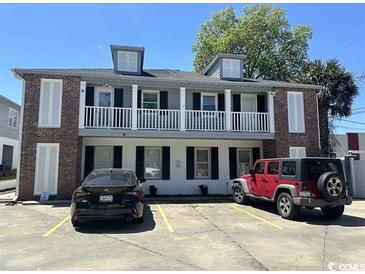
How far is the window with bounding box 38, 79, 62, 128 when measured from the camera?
14.2m

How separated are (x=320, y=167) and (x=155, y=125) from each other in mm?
7843

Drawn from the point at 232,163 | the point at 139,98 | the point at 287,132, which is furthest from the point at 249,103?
the point at 139,98

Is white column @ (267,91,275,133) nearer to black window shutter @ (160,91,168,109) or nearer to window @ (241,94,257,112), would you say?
window @ (241,94,257,112)

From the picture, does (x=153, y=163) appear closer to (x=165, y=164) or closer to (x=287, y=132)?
(x=165, y=164)

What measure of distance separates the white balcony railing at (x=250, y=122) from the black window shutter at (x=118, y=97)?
18.7ft

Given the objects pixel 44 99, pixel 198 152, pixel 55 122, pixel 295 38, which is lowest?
pixel 198 152

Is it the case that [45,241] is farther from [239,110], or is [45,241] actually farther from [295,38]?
[295,38]

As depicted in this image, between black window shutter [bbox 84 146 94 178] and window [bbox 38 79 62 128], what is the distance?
2142 mm

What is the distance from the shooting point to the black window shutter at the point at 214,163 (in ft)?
55.1

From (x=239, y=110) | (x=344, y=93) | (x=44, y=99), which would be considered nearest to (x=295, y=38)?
(x=344, y=93)

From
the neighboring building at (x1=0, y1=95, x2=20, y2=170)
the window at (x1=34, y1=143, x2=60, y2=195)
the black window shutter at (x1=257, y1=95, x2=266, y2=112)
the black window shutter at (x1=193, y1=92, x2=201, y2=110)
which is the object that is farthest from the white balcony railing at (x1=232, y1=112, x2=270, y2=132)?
the neighboring building at (x1=0, y1=95, x2=20, y2=170)

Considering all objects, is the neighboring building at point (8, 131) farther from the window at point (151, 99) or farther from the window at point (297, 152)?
the window at point (297, 152)

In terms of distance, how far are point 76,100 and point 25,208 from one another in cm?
506

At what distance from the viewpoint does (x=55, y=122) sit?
46.8 ft
